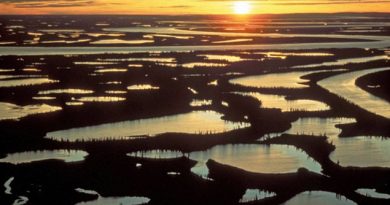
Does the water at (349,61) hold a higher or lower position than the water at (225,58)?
higher

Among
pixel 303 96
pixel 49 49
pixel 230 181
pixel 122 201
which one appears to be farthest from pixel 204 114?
pixel 49 49

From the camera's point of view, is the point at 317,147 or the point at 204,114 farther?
the point at 204,114

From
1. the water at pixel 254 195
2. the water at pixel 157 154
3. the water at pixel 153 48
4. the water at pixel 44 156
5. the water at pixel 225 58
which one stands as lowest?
the water at pixel 153 48

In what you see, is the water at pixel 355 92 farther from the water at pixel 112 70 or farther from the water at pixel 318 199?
the water at pixel 112 70

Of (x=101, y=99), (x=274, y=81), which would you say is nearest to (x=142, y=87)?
(x=101, y=99)

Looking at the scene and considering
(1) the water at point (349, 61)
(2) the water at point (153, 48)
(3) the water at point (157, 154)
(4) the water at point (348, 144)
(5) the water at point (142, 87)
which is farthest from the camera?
(2) the water at point (153, 48)

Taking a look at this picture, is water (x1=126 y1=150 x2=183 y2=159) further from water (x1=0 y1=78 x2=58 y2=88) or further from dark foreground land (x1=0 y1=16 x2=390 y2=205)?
water (x1=0 y1=78 x2=58 y2=88)

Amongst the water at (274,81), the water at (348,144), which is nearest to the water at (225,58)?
the water at (274,81)

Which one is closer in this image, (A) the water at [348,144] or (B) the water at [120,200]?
(B) the water at [120,200]

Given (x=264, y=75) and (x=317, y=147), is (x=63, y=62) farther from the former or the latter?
(x=317, y=147)
